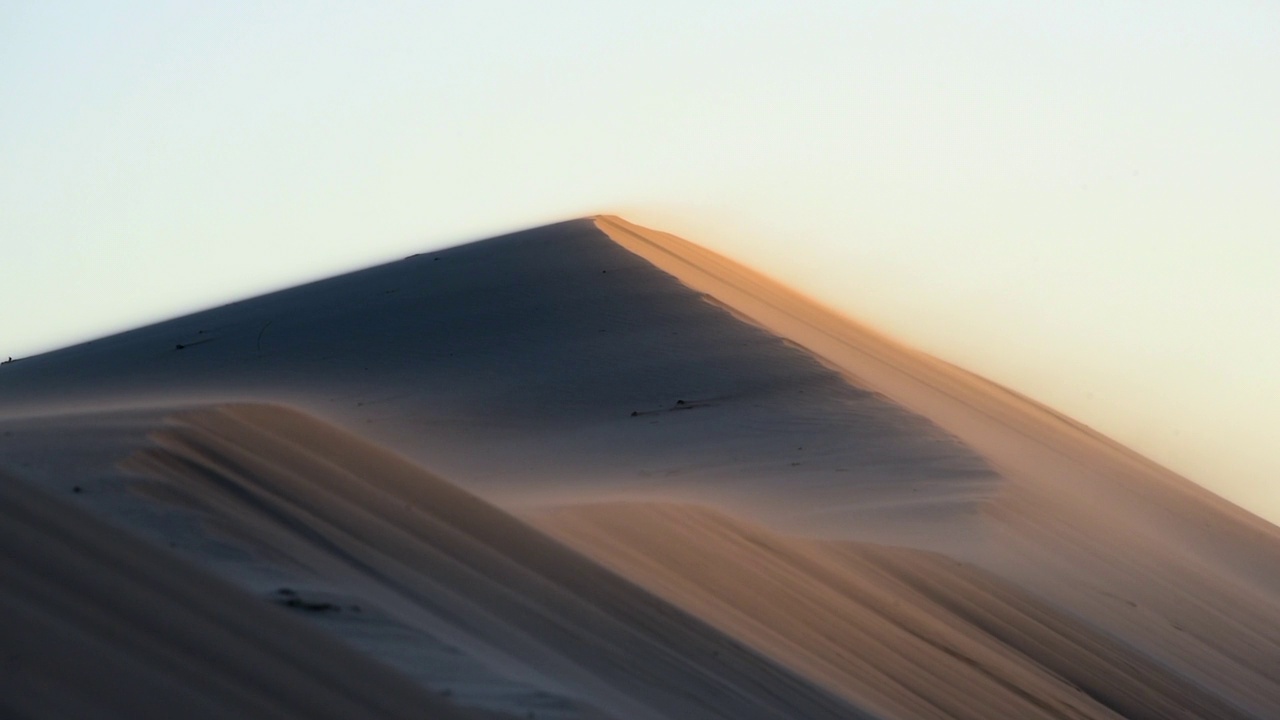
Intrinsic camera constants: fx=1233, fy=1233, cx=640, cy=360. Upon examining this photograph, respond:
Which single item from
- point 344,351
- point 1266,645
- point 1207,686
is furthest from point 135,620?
point 344,351

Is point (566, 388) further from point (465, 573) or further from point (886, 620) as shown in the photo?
point (465, 573)

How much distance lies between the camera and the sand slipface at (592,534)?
303 centimetres

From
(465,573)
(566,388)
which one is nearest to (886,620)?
(465,573)

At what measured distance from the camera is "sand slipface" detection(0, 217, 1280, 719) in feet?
9.95

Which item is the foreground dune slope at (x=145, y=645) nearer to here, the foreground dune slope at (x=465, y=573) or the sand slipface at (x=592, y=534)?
the sand slipface at (x=592, y=534)

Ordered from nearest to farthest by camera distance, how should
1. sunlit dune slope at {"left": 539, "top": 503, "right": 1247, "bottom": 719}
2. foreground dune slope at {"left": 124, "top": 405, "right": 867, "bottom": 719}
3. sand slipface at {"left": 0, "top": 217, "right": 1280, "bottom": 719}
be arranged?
sand slipface at {"left": 0, "top": 217, "right": 1280, "bottom": 719}, foreground dune slope at {"left": 124, "top": 405, "right": 867, "bottom": 719}, sunlit dune slope at {"left": 539, "top": 503, "right": 1247, "bottom": 719}

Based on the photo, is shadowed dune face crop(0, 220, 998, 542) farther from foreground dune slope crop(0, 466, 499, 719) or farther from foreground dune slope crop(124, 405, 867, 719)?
foreground dune slope crop(0, 466, 499, 719)

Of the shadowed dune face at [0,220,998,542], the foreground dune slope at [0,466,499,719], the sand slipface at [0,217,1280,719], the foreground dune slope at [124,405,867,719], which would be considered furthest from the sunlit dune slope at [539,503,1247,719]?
the foreground dune slope at [0,466,499,719]

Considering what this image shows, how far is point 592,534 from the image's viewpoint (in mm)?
5352

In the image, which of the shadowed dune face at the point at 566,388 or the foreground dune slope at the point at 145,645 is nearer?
the foreground dune slope at the point at 145,645

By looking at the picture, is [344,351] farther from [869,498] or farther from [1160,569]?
[1160,569]

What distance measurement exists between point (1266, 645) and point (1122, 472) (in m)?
5.54

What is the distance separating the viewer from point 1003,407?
1395 centimetres

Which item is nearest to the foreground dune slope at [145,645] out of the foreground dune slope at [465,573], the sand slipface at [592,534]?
the sand slipface at [592,534]
